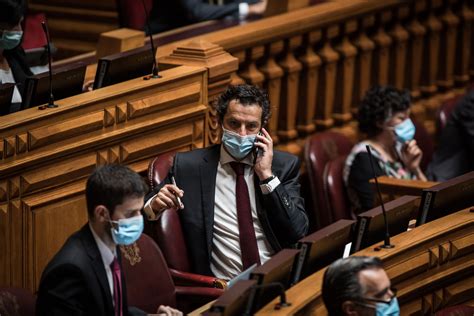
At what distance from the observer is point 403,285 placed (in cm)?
391

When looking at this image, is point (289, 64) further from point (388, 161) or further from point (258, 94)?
point (258, 94)

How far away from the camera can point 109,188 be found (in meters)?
3.34

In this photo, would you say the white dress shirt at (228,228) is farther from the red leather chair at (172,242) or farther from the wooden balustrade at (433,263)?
the wooden balustrade at (433,263)

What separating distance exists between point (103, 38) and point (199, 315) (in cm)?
195

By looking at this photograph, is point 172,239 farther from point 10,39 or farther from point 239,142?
point 10,39

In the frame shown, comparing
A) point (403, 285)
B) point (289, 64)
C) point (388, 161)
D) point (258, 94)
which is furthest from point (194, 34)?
point (403, 285)

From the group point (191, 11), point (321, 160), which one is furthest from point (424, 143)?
point (191, 11)

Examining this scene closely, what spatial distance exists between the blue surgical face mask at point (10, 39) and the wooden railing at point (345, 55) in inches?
31.7

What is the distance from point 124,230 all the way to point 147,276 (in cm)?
55

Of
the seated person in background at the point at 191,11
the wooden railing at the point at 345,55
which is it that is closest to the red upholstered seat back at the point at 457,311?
the wooden railing at the point at 345,55

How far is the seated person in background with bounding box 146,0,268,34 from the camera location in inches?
234

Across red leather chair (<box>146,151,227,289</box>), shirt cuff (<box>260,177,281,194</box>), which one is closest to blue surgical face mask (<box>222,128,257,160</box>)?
shirt cuff (<box>260,177,281,194</box>)

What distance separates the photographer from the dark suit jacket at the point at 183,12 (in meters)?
5.95

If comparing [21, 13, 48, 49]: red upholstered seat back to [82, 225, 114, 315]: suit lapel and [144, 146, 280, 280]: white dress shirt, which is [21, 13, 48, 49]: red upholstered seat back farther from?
[82, 225, 114, 315]: suit lapel
